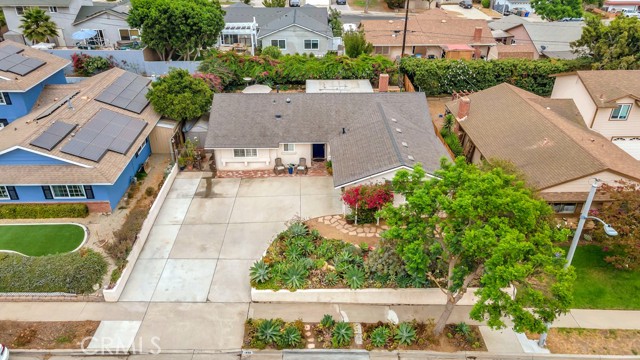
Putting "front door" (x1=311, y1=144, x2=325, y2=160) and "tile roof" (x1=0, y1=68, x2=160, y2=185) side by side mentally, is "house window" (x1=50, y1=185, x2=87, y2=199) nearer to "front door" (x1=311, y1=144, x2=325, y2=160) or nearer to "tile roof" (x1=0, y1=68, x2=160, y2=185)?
"tile roof" (x1=0, y1=68, x2=160, y2=185)

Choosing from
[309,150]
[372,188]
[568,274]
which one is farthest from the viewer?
[309,150]

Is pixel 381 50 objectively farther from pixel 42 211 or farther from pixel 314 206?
pixel 42 211

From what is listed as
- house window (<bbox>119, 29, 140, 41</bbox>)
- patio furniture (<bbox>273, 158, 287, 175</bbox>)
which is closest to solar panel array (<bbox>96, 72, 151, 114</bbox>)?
patio furniture (<bbox>273, 158, 287, 175</bbox>)

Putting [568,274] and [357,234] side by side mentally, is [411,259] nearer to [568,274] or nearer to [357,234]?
[568,274]

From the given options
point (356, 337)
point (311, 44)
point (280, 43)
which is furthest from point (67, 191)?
point (311, 44)

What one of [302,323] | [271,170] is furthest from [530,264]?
[271,170]

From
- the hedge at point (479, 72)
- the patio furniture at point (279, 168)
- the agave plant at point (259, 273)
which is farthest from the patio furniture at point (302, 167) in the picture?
the hedge at point (479, 72)
